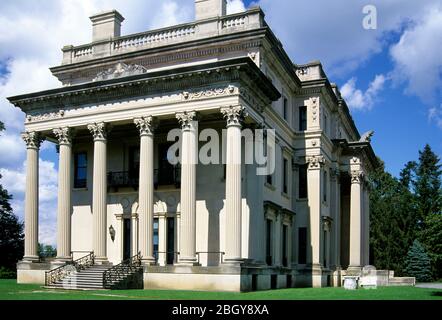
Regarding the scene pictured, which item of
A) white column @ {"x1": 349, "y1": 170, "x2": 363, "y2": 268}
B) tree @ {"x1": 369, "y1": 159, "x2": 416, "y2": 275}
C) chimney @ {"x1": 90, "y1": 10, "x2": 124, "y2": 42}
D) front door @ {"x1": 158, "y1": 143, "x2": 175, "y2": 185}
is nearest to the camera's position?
front door @ {"x1": 158, "y1": 143, "x2": 175, "y2": 185}

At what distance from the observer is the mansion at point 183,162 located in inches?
1177

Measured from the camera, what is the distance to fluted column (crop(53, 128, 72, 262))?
34031 mm

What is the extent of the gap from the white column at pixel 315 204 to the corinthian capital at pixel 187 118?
12.5 meters

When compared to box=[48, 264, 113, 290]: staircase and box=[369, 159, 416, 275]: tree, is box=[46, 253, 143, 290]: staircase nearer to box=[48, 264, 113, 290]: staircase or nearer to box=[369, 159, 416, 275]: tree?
box=[48, 264, 113, 290]: staircase

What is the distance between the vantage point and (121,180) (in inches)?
1447

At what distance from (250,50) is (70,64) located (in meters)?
12.6

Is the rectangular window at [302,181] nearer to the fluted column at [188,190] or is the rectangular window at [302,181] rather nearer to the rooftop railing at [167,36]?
the rooftop railing at [167,36]

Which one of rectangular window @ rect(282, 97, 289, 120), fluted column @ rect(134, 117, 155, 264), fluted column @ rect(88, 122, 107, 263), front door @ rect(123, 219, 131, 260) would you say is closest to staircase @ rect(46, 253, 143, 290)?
fluted column @ rect(134, 117, 155, 264)

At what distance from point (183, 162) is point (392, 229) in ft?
150

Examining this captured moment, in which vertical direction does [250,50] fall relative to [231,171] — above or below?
above

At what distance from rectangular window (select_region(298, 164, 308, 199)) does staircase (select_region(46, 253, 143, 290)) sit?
46.7ft

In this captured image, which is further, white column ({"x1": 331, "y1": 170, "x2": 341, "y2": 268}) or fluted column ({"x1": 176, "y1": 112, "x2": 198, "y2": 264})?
white column ({"x1": 331, "y1": 170, "x2": 341, "y2": 268})
